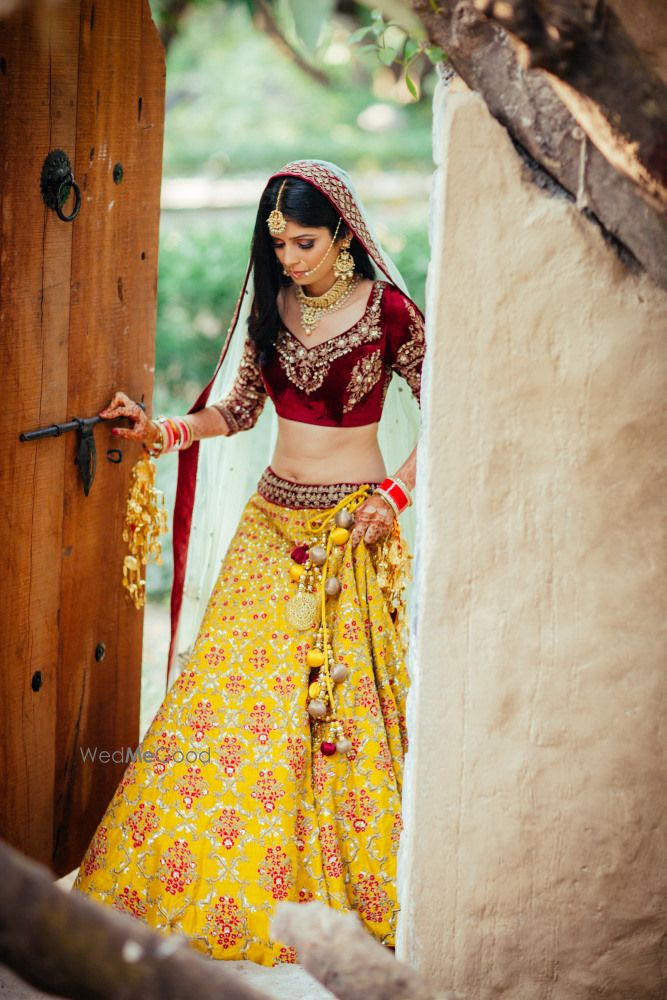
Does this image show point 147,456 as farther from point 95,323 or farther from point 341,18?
point 341,18

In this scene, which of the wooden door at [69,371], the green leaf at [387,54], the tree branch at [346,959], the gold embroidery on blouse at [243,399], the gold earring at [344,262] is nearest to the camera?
the tree branch at [346,959]

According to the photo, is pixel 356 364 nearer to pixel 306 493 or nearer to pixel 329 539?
pixel 306 493

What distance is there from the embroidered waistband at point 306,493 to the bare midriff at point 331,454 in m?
0.02

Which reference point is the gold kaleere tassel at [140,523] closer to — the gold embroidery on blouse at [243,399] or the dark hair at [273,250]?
the gold embroidery on blouse at [243,399]

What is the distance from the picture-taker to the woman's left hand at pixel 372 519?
3.29 m

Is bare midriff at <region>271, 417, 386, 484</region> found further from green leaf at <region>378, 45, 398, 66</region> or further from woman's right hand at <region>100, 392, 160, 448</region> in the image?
green leaf at <region>378, 45, 398, 66</region>

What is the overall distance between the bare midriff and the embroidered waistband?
0.02 m

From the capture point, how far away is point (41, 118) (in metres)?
2.83

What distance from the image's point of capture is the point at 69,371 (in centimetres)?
305

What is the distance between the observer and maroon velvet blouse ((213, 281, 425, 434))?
3.34 metres

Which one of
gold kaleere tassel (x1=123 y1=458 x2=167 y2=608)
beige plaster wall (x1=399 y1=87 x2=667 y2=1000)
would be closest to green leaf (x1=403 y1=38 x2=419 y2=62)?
beige plaster wall (x1=399 y1=87 x2=667 y2=1000)

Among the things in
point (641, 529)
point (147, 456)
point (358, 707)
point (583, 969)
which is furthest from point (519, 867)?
point (147, 456)

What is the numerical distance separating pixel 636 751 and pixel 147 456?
176cm

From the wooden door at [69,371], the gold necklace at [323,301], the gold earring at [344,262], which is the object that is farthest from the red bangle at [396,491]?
the wooden door at [69,371]
